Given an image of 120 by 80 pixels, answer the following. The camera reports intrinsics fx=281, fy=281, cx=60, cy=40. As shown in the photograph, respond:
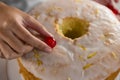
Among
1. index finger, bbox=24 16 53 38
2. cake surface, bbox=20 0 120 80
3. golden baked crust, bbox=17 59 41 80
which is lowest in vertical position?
golden baked crust, bbox=17 59 41 80

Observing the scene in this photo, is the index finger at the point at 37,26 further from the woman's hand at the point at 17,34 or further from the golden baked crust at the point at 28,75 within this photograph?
the golden baked crust at the point at 28,75

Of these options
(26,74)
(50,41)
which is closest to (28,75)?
(26,74)

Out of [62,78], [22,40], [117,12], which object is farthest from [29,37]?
[117,12]

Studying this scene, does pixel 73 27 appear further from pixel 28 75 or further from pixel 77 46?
pixel 28 75

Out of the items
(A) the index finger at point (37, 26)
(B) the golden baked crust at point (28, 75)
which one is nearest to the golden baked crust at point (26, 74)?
(B) the golden baked crust at point (28, 75)

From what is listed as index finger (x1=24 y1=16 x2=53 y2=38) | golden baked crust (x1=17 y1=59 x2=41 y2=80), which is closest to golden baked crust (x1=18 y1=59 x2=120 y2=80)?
golden baked crust (x1=17 y1=59 x2=41 y2=80)

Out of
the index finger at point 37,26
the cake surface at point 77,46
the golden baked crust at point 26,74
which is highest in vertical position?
the index finger at point 37,26

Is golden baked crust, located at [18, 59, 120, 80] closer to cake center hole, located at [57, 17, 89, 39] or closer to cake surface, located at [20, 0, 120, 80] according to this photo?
cake surface, located at [20, 0, 120, 80]

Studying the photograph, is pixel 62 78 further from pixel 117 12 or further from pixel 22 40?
pixel 117 12
